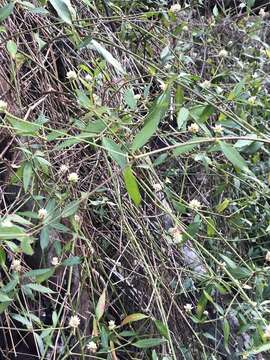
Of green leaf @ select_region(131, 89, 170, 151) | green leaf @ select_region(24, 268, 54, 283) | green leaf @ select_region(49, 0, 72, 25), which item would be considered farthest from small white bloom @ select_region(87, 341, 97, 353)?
green leaf @ select_region(49, 0, 72, 25)

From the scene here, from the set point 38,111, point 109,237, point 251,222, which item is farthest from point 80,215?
point 251,222

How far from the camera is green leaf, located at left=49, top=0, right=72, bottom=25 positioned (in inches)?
30.1

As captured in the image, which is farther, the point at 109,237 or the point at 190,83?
the point at 109,237

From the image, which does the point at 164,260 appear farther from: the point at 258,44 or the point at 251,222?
the point at 258,44

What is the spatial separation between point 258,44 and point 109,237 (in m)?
1.11

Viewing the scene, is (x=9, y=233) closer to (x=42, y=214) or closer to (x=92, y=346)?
(x=42, y=214)

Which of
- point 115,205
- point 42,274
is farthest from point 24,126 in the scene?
point 115,205

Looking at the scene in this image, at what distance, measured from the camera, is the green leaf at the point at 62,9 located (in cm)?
77

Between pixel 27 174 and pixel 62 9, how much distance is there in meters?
0.25

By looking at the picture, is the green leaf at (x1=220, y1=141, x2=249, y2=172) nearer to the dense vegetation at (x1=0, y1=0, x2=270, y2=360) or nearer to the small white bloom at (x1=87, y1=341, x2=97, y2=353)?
the dense vegetation at (x1=0, y1=0, x2=270, y2=360)

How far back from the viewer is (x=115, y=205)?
114 centimetres

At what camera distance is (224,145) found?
0.80 metres

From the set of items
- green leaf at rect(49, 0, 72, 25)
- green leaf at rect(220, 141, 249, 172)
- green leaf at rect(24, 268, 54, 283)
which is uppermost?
green leaf at rect(49, 0, 72, 25)

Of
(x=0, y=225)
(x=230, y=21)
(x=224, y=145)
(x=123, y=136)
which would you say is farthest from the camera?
(x=230, y=21)
